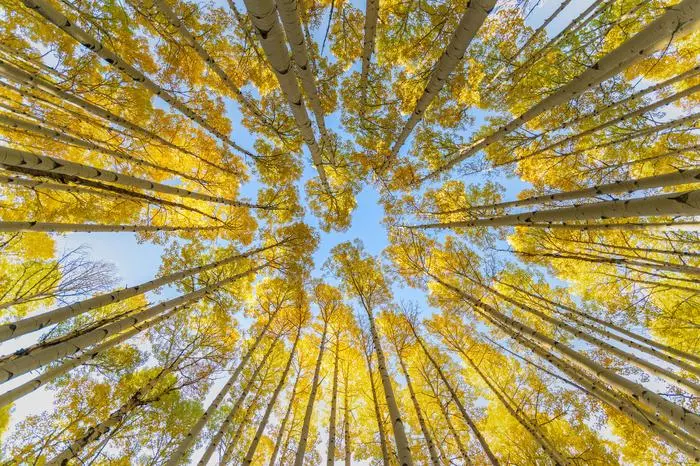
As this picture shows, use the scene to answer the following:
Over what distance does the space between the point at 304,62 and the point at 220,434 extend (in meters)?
7.43

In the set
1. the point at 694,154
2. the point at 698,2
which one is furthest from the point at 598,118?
the point at 698,2

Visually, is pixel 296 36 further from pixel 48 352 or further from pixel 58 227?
pixel 58 227

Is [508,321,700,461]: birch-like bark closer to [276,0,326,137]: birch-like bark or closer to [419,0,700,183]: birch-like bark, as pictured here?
[419,0,700,183]: birch-like bark

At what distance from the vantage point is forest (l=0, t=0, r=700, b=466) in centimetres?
579

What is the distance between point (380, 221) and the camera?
40.2 feet

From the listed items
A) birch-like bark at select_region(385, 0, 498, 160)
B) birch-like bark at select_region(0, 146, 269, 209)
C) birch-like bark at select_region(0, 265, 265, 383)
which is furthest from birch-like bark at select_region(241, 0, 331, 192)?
birch-like bark at select_region(0, 265, 265, 383)

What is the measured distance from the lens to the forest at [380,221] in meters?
5.79

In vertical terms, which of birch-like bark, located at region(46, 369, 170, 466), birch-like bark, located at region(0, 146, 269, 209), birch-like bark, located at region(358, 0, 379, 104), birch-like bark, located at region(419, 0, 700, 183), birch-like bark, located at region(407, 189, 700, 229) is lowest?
birch-like bark, located at region(46, 369, 170, 466)

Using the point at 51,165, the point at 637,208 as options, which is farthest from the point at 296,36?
the point at 637,208

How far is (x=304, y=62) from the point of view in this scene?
3.79 m

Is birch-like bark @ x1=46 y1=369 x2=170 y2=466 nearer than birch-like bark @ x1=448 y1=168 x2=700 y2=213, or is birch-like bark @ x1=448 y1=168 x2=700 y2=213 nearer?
birch-like bark @ x1=448 y1=168 x2=700 y2=213

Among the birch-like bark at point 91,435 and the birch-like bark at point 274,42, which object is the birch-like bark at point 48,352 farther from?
the birch-like bark at point 274,42

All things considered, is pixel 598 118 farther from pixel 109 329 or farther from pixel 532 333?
pixel 109 329

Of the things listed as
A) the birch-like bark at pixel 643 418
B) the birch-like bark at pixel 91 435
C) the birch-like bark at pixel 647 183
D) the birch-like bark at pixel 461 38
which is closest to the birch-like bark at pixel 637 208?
the birch-like bark at pixel 647 183
